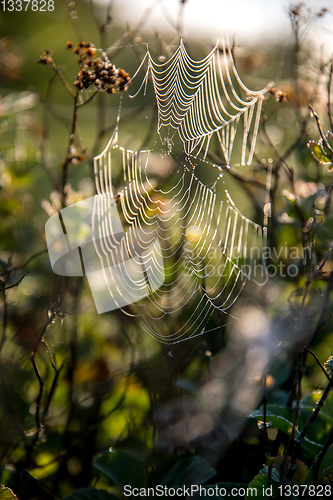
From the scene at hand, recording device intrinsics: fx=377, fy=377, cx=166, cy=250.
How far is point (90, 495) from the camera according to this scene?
2.12ft

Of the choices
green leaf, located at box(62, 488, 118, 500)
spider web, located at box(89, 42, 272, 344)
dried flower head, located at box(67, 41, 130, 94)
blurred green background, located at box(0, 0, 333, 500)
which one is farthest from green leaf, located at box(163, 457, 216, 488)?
dried flower head, located at box(67, 41, 130, 94)

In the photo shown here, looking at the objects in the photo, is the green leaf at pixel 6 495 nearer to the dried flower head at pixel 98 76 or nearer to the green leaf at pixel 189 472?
the green leaf at pixel 189 472

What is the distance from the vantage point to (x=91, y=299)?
1.06m

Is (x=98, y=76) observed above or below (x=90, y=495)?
above

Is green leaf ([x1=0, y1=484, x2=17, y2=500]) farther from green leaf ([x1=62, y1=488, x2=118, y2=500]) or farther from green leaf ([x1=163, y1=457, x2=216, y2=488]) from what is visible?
green leaf ([x1=163, y1=457, x2=216, y2=488])

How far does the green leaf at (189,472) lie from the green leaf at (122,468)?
5 centimetres

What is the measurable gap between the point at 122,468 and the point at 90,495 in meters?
0.08

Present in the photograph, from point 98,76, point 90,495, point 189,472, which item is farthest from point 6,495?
point 98,76

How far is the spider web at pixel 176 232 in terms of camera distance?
931mm

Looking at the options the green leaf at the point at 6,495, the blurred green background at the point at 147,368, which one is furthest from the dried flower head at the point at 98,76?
the green leaf at the point at 6,495

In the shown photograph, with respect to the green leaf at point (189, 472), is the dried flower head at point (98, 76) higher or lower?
higher

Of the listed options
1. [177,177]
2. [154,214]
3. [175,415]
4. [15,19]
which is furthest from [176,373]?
[15,19]

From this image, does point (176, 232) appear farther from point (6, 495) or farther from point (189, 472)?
point (6, 495)

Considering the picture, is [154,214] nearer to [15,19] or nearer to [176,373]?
[176,373]
